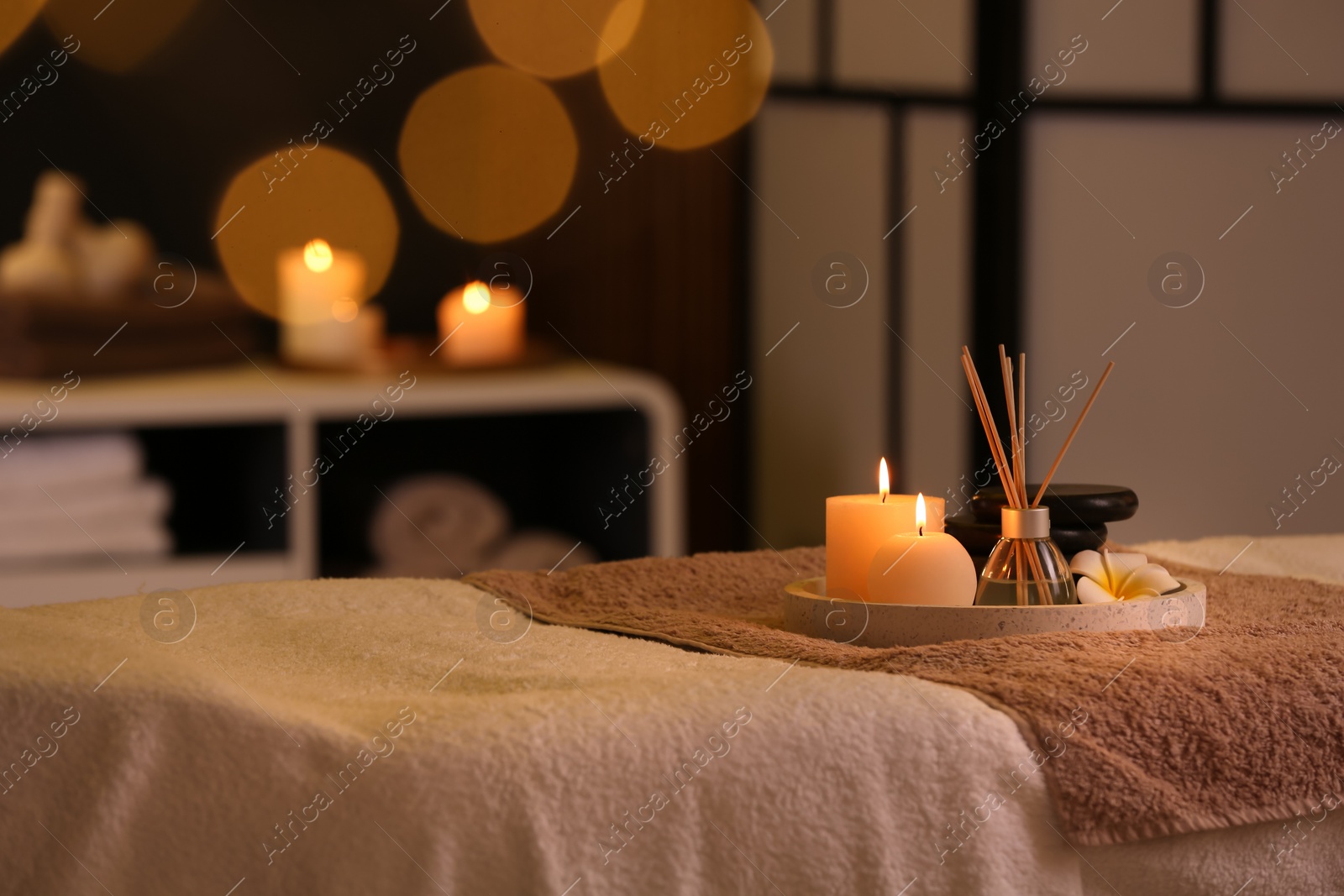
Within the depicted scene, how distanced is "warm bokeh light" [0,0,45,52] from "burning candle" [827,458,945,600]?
154 cm

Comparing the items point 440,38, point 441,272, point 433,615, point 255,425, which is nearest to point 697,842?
point 433,615

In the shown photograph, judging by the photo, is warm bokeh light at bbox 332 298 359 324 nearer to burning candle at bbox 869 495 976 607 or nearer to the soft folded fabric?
the soft folded fabric

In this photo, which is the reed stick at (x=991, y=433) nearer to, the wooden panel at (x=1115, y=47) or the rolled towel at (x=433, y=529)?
the rolled towel at (x=433, y=529)

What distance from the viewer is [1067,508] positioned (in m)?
0.73

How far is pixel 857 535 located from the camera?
0.71 metres

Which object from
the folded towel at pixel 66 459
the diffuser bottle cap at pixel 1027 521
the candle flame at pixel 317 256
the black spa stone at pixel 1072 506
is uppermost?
the candle flame at pixel 317 256

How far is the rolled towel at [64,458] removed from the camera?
1.46m

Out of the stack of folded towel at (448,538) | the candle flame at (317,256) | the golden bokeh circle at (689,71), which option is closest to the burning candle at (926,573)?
the stack of folded towel at (448,538)

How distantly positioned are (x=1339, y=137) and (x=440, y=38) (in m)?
1.37

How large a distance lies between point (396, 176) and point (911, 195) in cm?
78

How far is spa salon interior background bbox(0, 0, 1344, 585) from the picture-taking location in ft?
6.10

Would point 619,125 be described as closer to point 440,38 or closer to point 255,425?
point 440,38

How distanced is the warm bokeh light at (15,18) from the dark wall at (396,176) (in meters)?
0.01

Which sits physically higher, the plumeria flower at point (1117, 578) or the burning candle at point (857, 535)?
the burning candle at point (857, 535)
